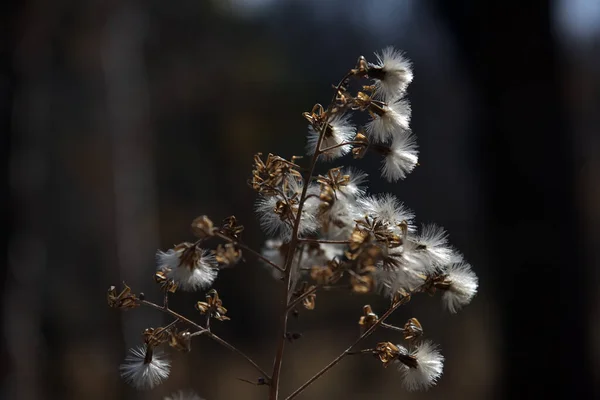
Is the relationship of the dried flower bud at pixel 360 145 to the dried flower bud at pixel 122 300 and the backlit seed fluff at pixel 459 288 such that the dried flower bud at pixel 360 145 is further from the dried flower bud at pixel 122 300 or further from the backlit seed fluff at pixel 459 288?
the dried flower bud at pixel 122 300

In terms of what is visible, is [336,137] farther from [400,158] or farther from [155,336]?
[155,336]

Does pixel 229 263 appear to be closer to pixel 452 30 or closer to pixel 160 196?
pixel 452 30

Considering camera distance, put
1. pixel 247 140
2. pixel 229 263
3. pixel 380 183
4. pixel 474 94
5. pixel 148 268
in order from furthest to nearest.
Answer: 1. pixel 247 140
2. pixel 380 183
3. pixel 148 268
4. pixel 474 94
5. pixel 229 263
